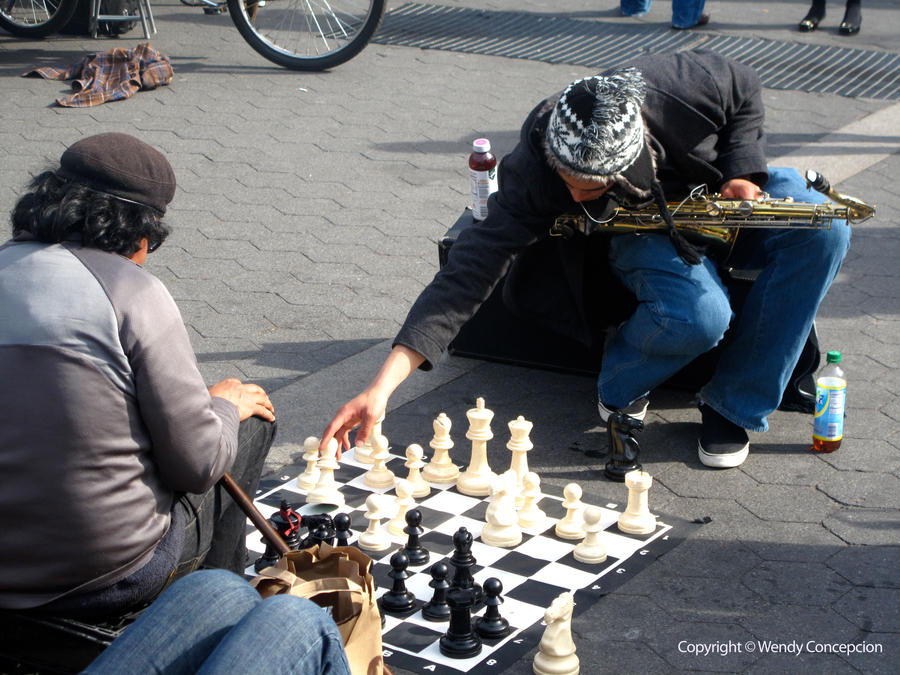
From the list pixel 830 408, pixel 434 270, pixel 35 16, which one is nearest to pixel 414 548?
pixel 830 408

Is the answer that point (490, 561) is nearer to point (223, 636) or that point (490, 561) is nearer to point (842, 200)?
point (223, 636)

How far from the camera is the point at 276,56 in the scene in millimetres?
7383

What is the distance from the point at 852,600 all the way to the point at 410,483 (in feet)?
3.89

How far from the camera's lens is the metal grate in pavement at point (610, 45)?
732cm

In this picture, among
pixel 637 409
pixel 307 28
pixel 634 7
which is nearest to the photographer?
pixel 637 409

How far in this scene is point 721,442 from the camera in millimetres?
3424

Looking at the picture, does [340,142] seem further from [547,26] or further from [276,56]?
[547,26]

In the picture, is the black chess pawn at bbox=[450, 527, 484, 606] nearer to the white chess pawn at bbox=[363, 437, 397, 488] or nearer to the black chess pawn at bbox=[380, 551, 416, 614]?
the black chess pawn at bbox=[380, 551, 416, 614]

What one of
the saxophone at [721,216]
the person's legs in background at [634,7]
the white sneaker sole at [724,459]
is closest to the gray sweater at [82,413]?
the saxophone at [721,216]

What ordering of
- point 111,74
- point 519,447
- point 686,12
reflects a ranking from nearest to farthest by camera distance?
1. point 519,447
2. point 111,74
3. point 686,12

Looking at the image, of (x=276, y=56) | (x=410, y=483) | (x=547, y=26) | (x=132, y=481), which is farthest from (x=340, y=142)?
(x=132, y=481)

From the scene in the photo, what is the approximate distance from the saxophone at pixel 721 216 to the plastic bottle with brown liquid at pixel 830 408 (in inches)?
18.4

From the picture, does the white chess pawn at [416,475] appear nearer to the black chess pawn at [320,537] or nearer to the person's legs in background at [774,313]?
the black chess pawn at [320,537]

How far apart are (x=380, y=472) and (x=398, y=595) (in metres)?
0.66
